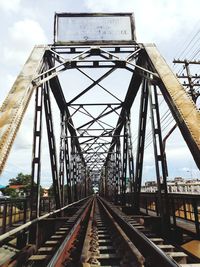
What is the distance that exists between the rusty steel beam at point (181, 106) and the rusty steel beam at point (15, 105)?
379cm

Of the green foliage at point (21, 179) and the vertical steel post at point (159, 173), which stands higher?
the green foliage at point (21, 179)

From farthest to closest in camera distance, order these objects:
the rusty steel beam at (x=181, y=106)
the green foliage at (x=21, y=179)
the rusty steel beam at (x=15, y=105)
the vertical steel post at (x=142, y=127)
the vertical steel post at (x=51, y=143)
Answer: the green foliage at (x=21, y=179), the vertical steel post at (x=142, y=127), the vertical steel post at (x=51, y=143), the rusty steel beam at (x=181, y=106), the rusty steel beam at (x=15, y=105)

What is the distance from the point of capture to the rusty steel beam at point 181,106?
16.1 ft

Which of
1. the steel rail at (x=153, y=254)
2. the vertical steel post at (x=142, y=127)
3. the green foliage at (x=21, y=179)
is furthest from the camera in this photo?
the green foliage at (x=21, y=179)

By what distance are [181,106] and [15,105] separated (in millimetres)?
4054

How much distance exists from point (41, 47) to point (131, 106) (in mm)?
8102

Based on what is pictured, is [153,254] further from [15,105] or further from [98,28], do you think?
[98,28]

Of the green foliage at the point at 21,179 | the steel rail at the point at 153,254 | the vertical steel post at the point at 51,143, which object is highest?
the green foliage at the point at 21,179

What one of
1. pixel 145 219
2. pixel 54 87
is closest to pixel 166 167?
pixel 145 219

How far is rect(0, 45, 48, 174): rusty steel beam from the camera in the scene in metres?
4.47

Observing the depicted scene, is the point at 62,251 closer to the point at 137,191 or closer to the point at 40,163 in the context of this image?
the point at 40,163

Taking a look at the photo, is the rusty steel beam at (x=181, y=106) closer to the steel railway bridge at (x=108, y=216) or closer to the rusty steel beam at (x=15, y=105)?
the steel railway bridge at (x=108, y=216)

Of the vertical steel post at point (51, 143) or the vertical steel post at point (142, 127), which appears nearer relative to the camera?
the vertical steel post at point (51, 143)

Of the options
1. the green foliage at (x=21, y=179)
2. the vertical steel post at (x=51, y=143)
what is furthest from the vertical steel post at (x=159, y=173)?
the green foliage at (x=21, y=179)
